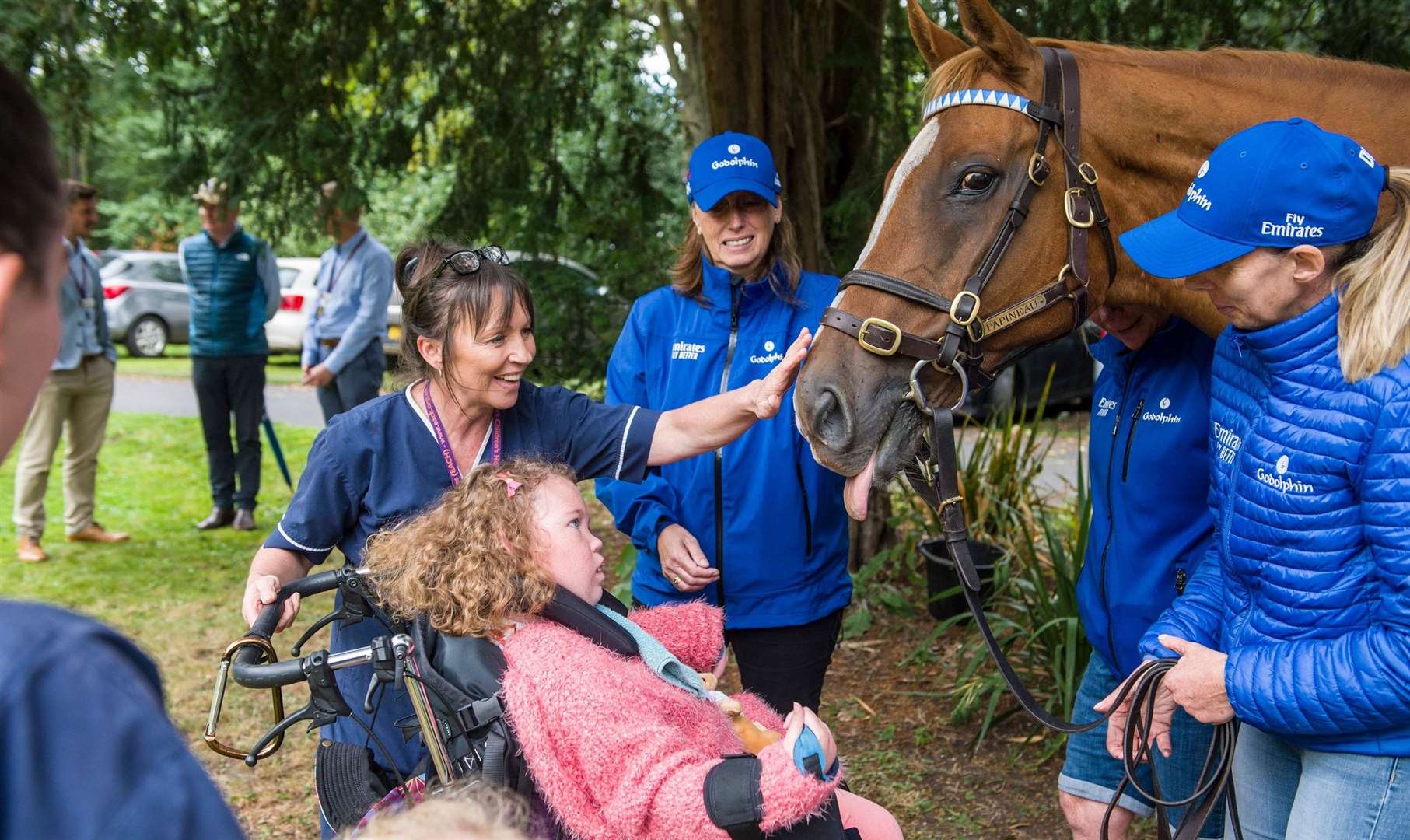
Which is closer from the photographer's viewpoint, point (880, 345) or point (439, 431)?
point (880, 345)

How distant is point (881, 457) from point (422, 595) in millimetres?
1048

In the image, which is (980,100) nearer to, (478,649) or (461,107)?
(478,649)

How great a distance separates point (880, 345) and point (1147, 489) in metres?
0.72

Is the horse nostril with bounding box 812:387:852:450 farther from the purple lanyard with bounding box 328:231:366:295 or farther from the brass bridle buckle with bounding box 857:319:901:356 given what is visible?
the purple lanyard with bounding box 328:231:366:295

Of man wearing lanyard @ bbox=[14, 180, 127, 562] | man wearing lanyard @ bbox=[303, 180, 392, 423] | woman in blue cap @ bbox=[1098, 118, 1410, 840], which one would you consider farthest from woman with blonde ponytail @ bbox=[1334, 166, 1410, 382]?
man wearing lanyard @ bbox=[14, 180, 127, 562]

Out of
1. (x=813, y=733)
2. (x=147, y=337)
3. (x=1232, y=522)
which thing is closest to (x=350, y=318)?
(x=813, y=733)

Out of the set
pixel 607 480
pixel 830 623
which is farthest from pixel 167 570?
pixel 830 623

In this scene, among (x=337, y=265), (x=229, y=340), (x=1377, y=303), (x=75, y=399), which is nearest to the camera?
(x=1377, y=303)

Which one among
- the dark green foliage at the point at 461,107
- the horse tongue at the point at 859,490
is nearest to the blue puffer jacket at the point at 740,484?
the horse tongue at the point at 859,490

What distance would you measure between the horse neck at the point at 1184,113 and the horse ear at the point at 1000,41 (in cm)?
14

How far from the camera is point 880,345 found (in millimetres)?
2400

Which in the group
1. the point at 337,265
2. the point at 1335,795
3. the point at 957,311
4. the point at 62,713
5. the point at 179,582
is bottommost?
the point at 179,582

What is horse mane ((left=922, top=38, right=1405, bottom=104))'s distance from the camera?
2539 millimetres

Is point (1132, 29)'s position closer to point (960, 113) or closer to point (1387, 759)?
point (960, 113)
